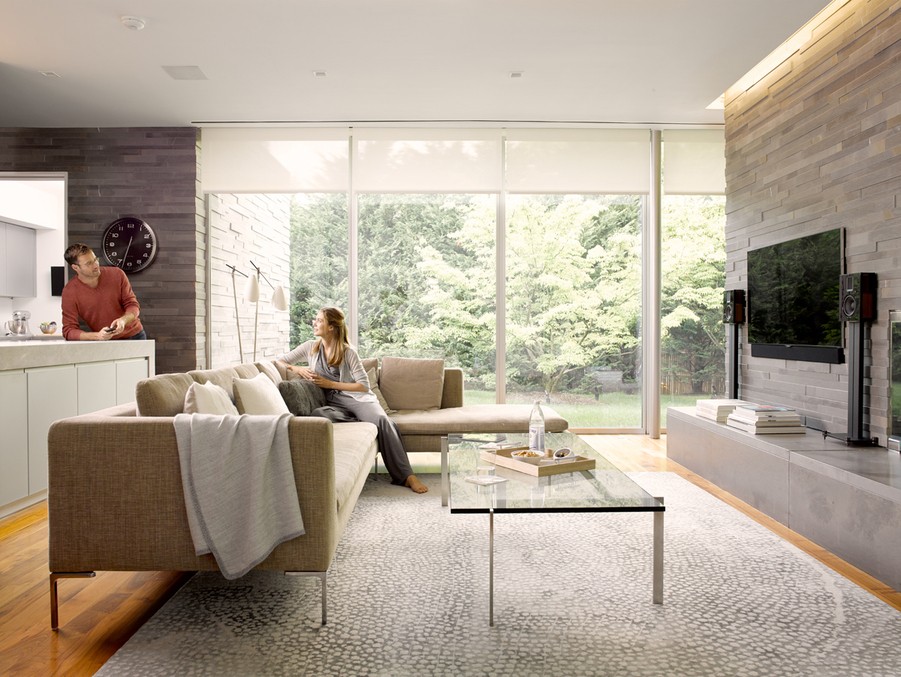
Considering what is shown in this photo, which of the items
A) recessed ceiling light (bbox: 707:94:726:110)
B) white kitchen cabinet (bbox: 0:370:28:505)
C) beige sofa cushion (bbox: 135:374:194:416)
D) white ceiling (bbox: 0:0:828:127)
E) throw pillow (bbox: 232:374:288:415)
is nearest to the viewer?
beige sofa cushion (bbox: 135:374:194:416)

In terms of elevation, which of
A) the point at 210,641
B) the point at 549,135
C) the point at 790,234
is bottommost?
the point at 210,641

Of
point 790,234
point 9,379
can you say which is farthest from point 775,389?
point 9,379

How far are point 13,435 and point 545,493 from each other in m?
2.82

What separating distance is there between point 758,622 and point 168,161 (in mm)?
5506

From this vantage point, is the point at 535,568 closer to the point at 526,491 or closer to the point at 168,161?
the point at 526,491

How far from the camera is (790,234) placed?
420 centimetres

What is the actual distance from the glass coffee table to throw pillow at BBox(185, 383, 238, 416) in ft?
3.19

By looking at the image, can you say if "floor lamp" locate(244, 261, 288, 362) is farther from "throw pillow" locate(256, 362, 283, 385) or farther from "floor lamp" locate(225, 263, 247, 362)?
"throw pillow" locate(256, 362, 283, 385)

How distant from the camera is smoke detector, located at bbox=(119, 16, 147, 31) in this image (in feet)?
11.9

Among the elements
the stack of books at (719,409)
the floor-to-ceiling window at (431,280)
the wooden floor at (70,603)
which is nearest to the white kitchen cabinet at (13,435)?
the wooden floor at (70,603)

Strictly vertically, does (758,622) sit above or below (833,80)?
below

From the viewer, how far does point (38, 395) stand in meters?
3.51

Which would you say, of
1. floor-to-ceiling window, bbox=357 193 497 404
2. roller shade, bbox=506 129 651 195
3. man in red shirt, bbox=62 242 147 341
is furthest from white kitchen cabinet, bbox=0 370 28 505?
roller shade, bbox=506 129 651 195

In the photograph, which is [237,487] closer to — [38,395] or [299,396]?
[299,396]
